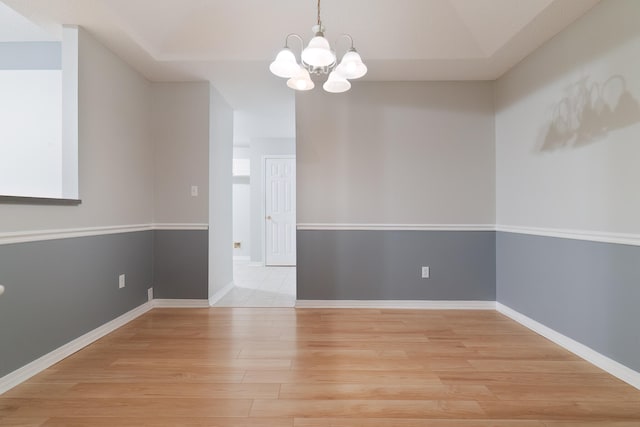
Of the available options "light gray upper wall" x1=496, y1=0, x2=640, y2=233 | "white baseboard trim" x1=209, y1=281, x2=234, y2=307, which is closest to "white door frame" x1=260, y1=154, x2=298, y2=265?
"white baseboard trim" x1=209, y1=281, x2=234, y2=307

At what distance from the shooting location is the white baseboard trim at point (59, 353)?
173 centimetres

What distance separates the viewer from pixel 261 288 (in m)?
3.98

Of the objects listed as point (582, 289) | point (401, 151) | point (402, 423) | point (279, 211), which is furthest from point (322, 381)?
point (279, 211)

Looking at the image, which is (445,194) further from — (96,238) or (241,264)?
(241,264)

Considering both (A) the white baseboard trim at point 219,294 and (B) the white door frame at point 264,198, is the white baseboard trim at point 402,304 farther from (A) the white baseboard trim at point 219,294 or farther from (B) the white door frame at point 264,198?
(B) the white door frame at point 264,198

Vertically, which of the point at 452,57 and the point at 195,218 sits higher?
the point at 452,57

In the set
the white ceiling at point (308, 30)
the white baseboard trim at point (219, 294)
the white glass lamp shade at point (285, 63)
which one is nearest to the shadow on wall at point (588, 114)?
the white ceiling at point (308, 30)

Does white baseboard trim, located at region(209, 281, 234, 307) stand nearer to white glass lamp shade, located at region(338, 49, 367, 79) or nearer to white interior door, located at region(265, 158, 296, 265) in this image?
white interior door, located at region(265, 158, 296, 265)

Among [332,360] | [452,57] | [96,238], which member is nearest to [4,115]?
[96,238]

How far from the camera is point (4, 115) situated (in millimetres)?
2398

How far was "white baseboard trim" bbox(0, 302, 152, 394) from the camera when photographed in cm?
173

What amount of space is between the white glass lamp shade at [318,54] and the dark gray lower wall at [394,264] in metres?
1.87

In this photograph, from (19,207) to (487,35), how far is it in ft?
11.3

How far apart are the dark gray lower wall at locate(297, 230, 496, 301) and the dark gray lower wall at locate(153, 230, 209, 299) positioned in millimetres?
1005
